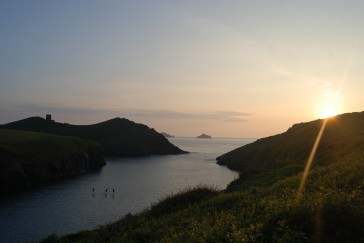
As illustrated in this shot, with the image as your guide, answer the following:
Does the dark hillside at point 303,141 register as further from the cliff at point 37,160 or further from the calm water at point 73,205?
the cliff at point 37,160

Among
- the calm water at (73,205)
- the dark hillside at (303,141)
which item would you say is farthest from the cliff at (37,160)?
the dark hillside at (303,141)

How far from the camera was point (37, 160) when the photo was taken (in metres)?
124

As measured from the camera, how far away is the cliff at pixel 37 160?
343 feet

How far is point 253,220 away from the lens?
16984 mm

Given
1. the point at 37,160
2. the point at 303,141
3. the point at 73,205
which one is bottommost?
the point at 73,205

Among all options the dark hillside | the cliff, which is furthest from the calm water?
the dark hillside

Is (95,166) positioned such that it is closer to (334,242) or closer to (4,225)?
(4,225)

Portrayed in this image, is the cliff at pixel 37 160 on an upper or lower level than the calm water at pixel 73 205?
upper

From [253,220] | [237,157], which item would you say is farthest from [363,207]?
[237,157]

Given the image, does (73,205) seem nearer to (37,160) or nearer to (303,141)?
(37,160)

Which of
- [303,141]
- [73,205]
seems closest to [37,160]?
[73,205]

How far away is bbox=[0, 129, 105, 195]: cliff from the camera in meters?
105

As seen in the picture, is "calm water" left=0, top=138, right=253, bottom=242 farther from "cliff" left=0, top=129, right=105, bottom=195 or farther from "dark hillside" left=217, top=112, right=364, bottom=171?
"dark hillside" left=217, top=112, right=364, bottom=171

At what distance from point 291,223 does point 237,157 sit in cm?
16979
